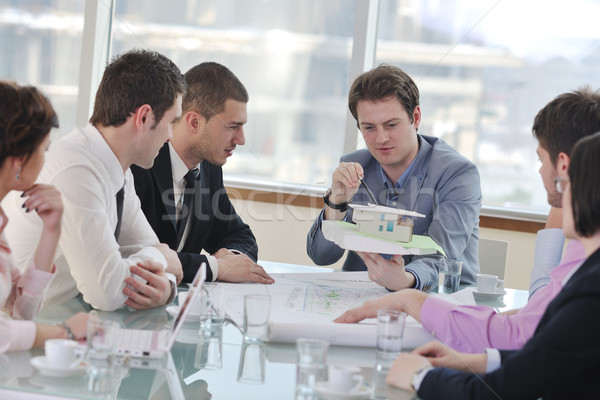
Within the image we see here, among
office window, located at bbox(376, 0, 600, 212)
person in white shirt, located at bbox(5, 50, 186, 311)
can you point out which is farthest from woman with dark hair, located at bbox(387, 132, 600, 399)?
office window, located at bbox(376, 0, 600, 212)

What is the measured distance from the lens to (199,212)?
2.96 metres

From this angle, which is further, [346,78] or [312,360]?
[346,78]

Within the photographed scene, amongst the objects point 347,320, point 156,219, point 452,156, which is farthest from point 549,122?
point 156,219

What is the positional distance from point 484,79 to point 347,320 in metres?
3.22

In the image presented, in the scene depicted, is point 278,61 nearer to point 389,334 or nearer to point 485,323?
point 485,323

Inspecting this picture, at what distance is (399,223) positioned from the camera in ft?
7.04

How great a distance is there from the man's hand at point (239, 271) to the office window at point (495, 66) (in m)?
2.61

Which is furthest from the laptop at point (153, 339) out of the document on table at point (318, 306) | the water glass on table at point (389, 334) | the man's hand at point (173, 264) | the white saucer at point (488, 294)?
the white saucer at point (488, 294)

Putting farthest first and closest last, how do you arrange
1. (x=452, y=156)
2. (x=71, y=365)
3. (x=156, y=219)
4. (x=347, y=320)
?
(x=452, y=156) → (x=156, y=219) → (x=347, y=320) → (x=71, y=365)

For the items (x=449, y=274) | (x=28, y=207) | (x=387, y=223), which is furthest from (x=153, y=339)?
(x=449, y=274)

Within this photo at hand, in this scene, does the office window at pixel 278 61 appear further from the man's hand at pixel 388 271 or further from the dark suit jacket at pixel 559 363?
the dark suit jacket at pixel 559 363

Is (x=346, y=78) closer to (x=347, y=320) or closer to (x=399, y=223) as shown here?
(x=399, y=223)

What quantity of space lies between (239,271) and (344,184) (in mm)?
707

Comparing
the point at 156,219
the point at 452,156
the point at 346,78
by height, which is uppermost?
the point at 346,78
